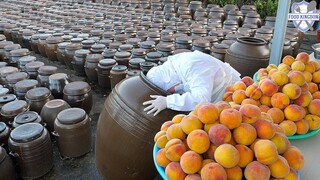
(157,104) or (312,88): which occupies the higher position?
(312,88)

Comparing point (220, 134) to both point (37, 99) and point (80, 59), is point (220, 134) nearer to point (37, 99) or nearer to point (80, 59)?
point (37, 99)

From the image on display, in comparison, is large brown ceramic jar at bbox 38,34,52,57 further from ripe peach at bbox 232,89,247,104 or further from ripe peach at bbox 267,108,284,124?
ripe peach at bbox 267,108,284,124

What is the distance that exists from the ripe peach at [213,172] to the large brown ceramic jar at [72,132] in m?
1.96

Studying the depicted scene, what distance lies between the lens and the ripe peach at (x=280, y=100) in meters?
1.29

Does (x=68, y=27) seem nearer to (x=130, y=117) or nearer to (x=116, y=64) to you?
(x=116, y=64)

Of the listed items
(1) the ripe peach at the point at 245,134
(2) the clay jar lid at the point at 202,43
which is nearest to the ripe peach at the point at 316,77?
(1) the ripe peach at the point at 245,134

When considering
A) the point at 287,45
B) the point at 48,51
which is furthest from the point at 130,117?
the point at 48,51

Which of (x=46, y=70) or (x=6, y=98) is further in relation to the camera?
(x=46, y=70)

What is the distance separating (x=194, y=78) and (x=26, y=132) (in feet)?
5.27

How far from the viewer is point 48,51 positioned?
16.8ft

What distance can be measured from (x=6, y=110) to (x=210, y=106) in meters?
2.53

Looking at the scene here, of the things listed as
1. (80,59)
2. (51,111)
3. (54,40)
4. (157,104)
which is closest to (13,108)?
(51,111)

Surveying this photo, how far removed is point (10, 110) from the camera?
2.83m

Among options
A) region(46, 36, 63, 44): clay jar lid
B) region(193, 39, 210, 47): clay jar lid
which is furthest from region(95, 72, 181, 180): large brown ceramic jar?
region(46, 36, 63, 44): clay jar lid
